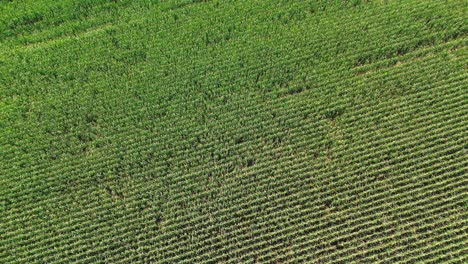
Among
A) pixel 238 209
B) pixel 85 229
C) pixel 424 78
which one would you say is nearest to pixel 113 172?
pixel 85 229

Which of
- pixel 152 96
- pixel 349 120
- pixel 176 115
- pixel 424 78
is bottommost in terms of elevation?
pixel 349 120

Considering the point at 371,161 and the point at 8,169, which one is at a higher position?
the point at 8,169

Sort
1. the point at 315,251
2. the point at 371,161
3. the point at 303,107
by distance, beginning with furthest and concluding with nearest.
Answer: the point at 303,107
the point at 371,161
the point at 315,251

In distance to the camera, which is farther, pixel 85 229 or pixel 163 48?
pixel 163 48

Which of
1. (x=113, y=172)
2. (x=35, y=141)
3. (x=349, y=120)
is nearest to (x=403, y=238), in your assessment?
(x=349, y=120)

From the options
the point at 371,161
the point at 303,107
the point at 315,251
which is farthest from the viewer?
the point at 303,107

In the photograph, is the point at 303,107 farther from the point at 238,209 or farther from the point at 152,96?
the point at 152,96
